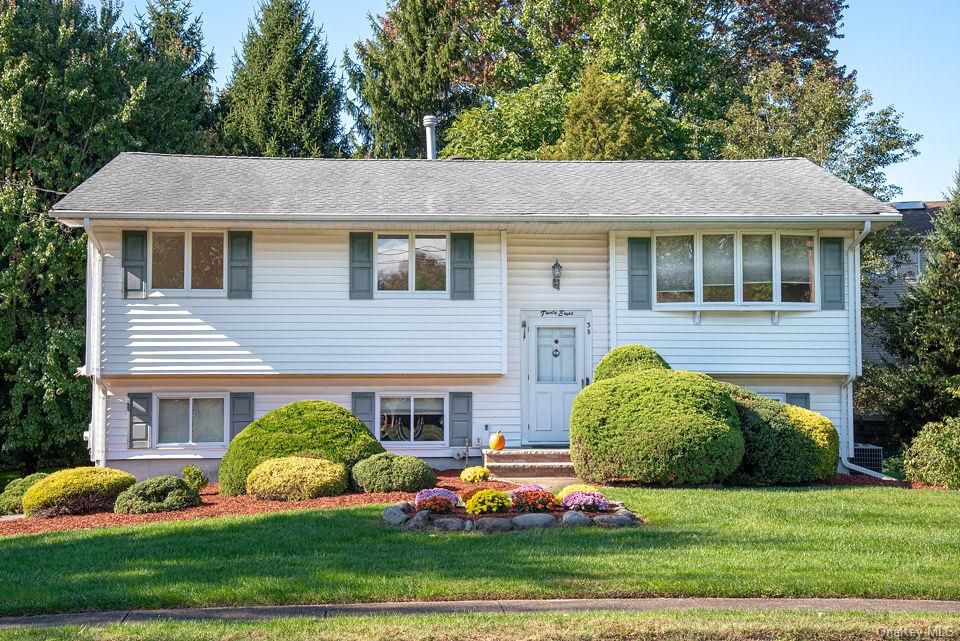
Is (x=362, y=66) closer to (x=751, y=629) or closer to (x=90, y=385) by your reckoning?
(x=90, y=385)

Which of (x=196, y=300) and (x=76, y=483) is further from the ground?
(x=196, y=300)

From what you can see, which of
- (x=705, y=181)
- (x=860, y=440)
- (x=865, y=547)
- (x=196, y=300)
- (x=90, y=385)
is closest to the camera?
(x=865, y=547)

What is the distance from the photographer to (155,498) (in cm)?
1215

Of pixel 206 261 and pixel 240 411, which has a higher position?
pixel 206 261

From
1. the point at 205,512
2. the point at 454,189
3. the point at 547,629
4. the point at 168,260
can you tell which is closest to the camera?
the point at 547,629

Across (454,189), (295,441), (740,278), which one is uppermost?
(454,189)

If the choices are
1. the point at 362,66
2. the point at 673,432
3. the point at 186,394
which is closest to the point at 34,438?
the point at 186,394

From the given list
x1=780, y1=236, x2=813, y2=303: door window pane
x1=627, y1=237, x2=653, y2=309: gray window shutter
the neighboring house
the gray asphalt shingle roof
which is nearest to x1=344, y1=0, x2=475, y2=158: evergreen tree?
the gray asphalt shingle roof

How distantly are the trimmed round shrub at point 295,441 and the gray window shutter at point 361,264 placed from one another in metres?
2.83

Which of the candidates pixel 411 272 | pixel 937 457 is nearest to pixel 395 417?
pixel 411 272

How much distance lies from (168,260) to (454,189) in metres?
4.91

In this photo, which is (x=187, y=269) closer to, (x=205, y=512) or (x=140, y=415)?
(x=140, y=415)

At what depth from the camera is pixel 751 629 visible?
21.8ft

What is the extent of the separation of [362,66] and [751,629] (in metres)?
28.8
